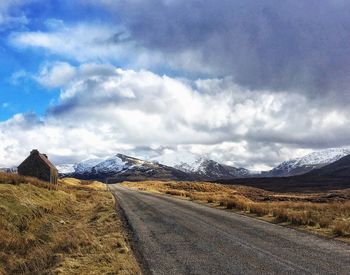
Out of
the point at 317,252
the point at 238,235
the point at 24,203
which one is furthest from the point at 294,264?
the point at 24,203

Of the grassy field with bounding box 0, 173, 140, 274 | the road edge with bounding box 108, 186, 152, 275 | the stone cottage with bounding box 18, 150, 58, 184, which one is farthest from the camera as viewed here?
the stone cottage with bounding box 18, 150, 58, 184

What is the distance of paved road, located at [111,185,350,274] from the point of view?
38.5 feet

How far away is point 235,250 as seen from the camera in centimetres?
1441

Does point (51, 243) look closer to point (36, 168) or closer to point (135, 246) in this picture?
point (135, 246)

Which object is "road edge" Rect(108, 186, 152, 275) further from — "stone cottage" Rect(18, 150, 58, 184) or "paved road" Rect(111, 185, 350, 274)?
"stone cottage" Rect(18, 150, 58, 184)

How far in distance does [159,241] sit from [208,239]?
197cm

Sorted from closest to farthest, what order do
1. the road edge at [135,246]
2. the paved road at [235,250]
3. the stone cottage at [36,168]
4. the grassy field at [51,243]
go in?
the paved road at [235,250] < the road edge at [135,246] < the grassy field at [51,243] < the stone cottage at [36,168]

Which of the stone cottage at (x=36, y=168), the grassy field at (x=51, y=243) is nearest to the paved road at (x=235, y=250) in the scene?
the grassy field at (x=51, y=243)

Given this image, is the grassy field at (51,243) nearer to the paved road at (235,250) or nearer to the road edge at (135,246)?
the road edge at (135,246)

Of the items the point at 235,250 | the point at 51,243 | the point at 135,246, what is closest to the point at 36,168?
the point at 51,243

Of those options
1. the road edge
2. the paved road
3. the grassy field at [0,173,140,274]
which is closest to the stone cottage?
the grassy field at [0,173,140,274]

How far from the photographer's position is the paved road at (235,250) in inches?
463

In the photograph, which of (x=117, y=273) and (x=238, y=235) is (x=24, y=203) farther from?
(x=117, y=273)

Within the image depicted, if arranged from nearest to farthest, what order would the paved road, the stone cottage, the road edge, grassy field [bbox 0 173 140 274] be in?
the paved road → the road edge → grassy field [bbox 0 173 140 274] → the stone cottage
